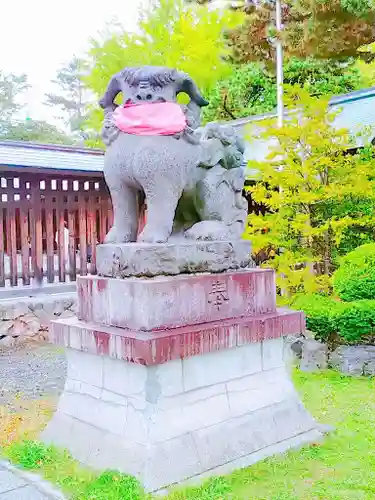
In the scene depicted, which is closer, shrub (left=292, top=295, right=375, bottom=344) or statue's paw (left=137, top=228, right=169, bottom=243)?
statue's paw (left=137, top=228, right=169, bottom=243)

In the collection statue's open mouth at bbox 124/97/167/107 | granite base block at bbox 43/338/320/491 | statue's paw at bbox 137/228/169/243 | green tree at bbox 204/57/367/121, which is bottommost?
granite base block at bbox 43/338/320/491

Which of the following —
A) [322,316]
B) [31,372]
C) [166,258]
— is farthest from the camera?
[31,372]

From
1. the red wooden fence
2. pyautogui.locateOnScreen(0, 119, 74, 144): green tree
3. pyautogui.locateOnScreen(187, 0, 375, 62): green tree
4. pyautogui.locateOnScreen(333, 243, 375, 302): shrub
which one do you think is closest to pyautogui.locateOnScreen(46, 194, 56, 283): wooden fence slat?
the red wooden fence

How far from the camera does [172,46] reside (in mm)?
19953

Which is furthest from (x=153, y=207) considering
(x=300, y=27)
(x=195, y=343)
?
(x=300, y=27)

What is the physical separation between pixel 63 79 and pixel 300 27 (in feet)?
105

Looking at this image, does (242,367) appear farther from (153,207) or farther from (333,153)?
(333,153)

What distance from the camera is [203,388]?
3.92 m

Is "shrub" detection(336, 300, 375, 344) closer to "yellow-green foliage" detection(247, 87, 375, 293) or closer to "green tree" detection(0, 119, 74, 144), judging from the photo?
"yellow-green foliage" detection(247, 87, 375, 293)

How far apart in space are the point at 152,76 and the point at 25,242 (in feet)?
20.9

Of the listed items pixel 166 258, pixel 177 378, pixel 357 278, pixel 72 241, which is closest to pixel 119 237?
pixel 166 258

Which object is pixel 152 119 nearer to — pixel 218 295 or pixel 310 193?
pixel 218 295

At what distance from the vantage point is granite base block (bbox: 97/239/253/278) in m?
3.84

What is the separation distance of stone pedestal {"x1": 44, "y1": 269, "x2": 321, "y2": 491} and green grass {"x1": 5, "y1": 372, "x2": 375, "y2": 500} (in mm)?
113
